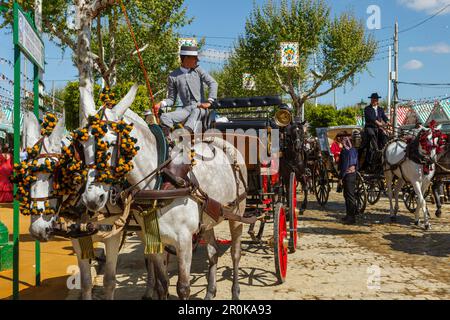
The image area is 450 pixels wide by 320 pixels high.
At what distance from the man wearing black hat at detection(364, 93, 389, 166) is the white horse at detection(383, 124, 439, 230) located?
633 millimetres

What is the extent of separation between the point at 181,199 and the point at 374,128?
9361mm

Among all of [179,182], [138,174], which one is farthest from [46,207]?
[179,182]

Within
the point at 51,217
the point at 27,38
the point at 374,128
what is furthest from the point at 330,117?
the point at 51,217

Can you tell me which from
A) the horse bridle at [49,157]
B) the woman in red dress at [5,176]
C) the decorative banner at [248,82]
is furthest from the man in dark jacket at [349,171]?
the decorative banner at [248,82]

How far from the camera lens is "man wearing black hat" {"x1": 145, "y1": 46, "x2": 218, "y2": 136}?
521 centimetres

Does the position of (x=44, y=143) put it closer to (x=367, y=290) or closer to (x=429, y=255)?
(x=367, y=290)

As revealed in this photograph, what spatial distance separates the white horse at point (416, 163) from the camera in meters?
10.3

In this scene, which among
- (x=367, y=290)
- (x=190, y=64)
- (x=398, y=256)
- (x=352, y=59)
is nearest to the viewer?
(x=190, y=64)

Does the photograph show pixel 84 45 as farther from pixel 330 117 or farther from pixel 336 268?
pixel 330 117

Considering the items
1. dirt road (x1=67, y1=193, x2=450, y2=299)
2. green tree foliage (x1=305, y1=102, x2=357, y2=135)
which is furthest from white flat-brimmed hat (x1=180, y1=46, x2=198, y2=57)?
green tree foliage (x1=305, y1=102, x2=357, y2=135)

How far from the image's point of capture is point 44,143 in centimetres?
422

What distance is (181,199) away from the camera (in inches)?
161

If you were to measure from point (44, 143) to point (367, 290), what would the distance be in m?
4.32

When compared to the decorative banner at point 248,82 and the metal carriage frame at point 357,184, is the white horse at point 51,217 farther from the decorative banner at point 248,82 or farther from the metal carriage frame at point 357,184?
the decorative banner at point 248,82
